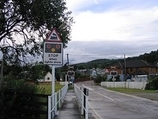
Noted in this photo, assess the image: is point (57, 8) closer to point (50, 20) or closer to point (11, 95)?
point (50, 20)

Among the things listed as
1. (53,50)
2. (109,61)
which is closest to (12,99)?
(53,50)

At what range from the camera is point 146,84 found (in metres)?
54.5

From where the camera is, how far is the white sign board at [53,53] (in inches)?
537

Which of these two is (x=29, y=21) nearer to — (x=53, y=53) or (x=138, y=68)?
(x=53, y=53)

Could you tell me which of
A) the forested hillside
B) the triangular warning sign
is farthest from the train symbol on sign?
the forested hillside

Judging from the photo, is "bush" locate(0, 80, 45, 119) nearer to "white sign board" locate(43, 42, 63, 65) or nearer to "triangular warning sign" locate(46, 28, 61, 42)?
"white sign board" locate(43, 42, 63, 65)

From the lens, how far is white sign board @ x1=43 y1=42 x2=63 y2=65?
44.8 ft

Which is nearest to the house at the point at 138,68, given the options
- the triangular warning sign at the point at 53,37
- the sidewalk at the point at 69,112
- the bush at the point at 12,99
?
the sidewalk at the point at 69,112

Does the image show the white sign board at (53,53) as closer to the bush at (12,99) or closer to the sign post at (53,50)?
the sign post at (53,50)

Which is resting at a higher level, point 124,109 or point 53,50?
point 53,50

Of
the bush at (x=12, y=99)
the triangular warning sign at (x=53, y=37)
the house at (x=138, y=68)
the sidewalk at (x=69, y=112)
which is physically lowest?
the sidewalk at (x=69, y=112)

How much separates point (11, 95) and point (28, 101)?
0.69 m

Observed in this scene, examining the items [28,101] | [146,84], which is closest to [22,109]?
[28,101]

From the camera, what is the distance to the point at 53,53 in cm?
1385
